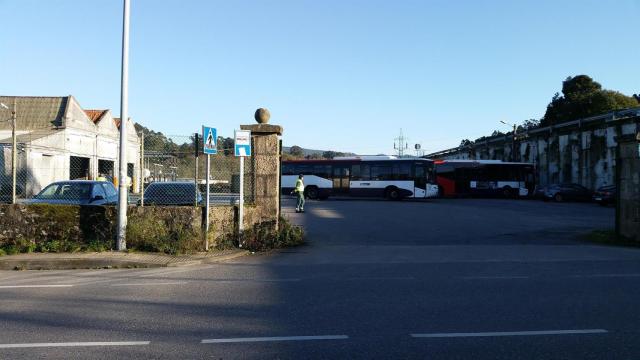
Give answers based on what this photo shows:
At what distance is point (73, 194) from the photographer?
1552 cm

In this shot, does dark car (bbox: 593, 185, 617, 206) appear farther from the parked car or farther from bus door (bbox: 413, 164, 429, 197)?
bus door (bbox: 413, 164, 429, 197)

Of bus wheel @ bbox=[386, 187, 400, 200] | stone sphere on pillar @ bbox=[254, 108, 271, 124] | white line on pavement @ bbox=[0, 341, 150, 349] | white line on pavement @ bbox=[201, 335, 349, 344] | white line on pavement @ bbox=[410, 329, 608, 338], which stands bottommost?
white line on pavement @ bbox=[0, 341, 150, 349]

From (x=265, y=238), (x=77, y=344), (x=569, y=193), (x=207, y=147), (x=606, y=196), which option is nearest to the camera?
(x=77, y=344)

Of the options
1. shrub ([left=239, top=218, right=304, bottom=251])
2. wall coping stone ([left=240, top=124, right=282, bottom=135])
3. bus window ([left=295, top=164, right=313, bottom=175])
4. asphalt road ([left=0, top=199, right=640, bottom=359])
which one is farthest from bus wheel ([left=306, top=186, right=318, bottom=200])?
asphalt road ([left=0, top=199, right=640, bottom=359])

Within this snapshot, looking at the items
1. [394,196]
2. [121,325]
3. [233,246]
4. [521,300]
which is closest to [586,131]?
[394,196]

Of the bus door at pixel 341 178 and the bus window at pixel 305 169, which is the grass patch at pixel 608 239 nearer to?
the bus door at pixel 341 178

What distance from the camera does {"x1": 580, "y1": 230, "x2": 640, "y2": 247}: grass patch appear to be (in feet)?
52.9

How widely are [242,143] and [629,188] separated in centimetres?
1119

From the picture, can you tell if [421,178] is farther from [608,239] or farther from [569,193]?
[608,239]

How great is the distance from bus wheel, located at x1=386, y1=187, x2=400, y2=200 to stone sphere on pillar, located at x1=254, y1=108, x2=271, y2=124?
79.7ft

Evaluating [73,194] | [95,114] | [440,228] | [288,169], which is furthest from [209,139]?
[95,114]

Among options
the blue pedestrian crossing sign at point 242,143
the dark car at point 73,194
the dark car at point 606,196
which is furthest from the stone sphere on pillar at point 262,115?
the dark car at point 606,196

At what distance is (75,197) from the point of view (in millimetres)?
15461

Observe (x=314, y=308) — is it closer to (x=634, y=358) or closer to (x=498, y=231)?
(x=634, y=358)
